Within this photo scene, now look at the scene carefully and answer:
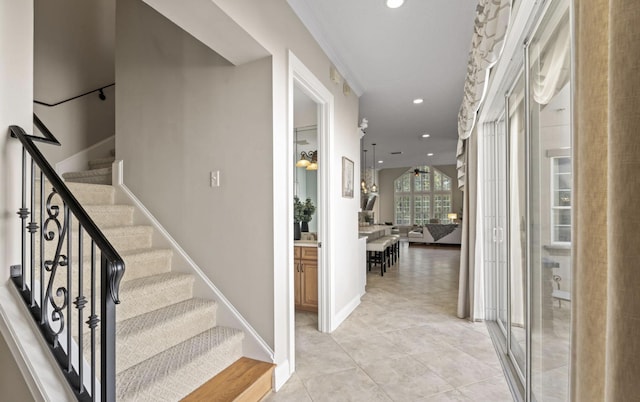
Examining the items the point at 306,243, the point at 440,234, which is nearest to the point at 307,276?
the point at 306,243

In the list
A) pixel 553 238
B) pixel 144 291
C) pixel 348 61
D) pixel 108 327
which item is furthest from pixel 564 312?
pixel 348 61

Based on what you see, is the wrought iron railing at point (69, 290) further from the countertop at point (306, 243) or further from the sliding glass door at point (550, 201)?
the countertop at point (306, 243)

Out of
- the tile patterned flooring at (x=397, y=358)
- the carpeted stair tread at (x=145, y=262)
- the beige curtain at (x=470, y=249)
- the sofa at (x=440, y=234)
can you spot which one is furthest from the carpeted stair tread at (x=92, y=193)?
the sofa at (x=440, y=234)

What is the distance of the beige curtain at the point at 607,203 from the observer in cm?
37

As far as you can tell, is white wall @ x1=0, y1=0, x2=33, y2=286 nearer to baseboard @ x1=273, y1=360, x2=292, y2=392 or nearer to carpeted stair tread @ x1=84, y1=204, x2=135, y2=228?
carpeted stair tread @ x1=84, y1=204, x2=135, y2=228

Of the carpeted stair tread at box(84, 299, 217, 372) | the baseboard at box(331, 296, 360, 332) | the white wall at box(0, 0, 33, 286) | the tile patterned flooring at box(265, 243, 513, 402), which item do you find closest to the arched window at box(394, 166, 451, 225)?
the tile patterned flooring at box(265, 243, 513, 402)

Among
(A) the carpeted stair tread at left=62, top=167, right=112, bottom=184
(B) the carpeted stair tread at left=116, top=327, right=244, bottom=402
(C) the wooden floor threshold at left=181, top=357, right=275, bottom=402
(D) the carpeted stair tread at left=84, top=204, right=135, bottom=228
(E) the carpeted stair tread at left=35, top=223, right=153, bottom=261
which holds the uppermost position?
(A) the carpeted stair tread at left=62, top=167, right=112, bottom=184

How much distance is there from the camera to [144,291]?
87.5 inches

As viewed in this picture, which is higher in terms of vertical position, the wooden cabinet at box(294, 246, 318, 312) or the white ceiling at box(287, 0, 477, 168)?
the white ceiling at box(287, 0, 477, 168)

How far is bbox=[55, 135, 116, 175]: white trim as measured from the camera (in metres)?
3.83

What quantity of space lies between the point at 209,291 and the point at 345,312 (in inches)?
68.0

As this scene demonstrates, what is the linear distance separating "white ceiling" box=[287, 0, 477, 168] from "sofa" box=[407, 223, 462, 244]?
19.4ft

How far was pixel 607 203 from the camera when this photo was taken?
0.47 metres

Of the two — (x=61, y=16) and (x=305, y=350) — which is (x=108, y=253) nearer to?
(x=305, y=350)
